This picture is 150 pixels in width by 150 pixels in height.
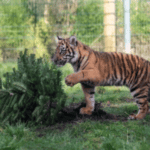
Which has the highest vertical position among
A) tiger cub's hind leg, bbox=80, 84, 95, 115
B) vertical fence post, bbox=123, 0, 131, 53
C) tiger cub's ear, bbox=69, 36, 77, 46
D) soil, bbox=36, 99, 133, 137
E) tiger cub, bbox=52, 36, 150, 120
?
vertical fence post, bbox=123, 0, 131, 53

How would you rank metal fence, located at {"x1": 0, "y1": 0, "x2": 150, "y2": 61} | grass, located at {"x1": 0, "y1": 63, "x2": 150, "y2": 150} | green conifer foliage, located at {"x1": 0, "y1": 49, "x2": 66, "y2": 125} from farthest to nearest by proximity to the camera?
metal fence, located at {"x1": 0, "y1": 0, "x2": 150, "y2": 61} → green conifer foliage, located at {"x1": 0, "y1": 49, "x2": 66, "y2": 125} → grass, located at {"x1": 0, "y1": 63, "x2": 150, "y2": 150}

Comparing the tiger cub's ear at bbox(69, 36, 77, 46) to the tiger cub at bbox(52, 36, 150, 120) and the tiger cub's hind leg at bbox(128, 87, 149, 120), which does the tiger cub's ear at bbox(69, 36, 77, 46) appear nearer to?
the tiger cub at bbox(52, 36, 150, 120)

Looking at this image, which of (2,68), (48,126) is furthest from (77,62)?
(2,68)

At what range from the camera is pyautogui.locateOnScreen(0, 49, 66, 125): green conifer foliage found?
335 centimetres

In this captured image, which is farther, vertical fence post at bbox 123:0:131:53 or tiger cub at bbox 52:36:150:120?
vertical fence post at bbox 123:0:131:53

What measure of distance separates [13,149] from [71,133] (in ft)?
2.90

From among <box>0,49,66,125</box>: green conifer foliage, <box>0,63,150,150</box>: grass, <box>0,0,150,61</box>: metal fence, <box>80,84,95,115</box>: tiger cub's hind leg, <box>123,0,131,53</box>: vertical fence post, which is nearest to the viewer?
<box>0,63,150,150</box>: grass

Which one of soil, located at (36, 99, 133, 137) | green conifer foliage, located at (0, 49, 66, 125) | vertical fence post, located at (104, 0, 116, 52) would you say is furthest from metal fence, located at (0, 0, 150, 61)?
green conifer foliage, located at (0, 49, 66, 125)

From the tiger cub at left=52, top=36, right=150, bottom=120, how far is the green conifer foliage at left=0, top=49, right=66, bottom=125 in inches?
18.0

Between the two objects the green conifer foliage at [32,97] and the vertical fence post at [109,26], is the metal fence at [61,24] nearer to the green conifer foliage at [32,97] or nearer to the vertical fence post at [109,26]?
the vertical fence post at [109,26]

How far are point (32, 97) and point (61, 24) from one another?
5585 mm

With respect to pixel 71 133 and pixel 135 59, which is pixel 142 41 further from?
pixel 71 133

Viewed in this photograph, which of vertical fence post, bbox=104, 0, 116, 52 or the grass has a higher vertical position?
vertical fence post, bbox=104, 0, 116, 52

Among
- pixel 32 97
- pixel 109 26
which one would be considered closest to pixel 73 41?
pixel 32 97
